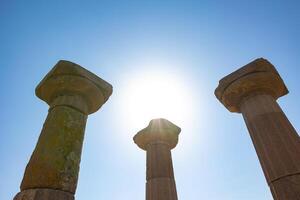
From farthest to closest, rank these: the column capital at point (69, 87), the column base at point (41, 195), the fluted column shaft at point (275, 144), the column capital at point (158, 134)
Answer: the column capital at point (158, 134)
the column capital at point (69, 87)
the fluted column shaft at point (275, 144)
the column base at point (41, 195)

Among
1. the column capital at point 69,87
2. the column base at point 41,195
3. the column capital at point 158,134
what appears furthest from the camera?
the column capital at point 158,134

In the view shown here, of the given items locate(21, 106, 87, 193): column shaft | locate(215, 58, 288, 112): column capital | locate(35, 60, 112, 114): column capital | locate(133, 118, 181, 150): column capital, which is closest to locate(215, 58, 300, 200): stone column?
locate(215, 58, 288, 112): column capital

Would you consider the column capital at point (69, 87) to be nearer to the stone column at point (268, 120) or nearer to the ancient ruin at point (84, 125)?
the ancient ruin at point (84, 125)

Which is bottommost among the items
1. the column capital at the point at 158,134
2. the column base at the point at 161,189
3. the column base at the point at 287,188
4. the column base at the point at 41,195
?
the column base at the point at 41,195

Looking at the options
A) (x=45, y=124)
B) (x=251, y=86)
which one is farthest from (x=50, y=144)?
(x=251, y=86)

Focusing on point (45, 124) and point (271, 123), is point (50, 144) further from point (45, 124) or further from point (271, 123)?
point (271, 123)

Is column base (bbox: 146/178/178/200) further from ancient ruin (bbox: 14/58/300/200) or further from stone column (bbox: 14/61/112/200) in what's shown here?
stone column (bbox: 14/61/112/200)

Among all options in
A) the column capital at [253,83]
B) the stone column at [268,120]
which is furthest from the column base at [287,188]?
the column capital at [253,83]

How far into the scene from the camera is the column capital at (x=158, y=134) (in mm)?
11312

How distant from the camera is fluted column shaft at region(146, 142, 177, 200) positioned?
9.41m

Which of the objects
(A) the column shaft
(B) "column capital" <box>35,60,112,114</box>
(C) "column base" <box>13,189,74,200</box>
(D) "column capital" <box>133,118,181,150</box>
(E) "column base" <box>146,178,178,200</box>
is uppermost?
(D) "column capital" <box>133,118,181,150</box>

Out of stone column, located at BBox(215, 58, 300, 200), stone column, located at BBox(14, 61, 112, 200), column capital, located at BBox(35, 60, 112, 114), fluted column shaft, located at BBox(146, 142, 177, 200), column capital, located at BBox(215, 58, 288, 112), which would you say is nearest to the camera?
stone column, located at BBox(14, 61, 112, 200)

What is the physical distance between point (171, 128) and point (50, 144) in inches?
292

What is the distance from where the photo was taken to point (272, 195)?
18.0ft
